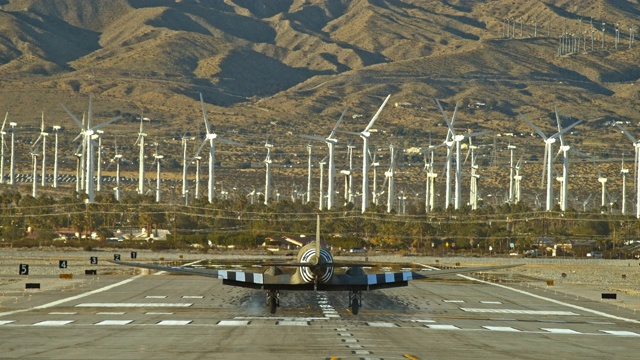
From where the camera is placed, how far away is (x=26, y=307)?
5938cm

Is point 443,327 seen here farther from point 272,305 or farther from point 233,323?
point 272,305

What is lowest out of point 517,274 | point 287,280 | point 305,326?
point 517,274

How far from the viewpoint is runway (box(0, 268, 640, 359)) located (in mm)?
39531

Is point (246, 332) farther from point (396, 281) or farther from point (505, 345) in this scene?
point (396, 281)

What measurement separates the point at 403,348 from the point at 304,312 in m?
18.3

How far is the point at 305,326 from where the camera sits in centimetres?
4981

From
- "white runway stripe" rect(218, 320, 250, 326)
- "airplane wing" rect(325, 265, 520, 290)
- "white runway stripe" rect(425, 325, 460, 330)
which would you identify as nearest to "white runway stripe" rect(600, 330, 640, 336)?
"white runway stripe" rect(425, 325, 460, 330)

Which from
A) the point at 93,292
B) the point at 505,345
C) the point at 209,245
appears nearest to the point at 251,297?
the point at 93,292

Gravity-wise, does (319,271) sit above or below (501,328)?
above

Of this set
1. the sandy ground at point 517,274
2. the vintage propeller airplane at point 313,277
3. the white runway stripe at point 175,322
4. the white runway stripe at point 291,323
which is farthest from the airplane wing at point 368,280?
the sandy ground at point 517,274

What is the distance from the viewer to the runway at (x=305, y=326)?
39.5m

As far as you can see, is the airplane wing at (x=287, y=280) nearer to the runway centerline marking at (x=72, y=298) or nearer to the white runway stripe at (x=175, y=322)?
the white runway stripe at (x=175, y=322)

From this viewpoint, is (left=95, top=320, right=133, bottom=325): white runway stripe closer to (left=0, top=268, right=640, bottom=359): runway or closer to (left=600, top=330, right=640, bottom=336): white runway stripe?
(left=0, top=268, right=640, bottom=359): runway

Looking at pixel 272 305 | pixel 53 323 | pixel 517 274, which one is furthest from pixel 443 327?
pixel 517 274
